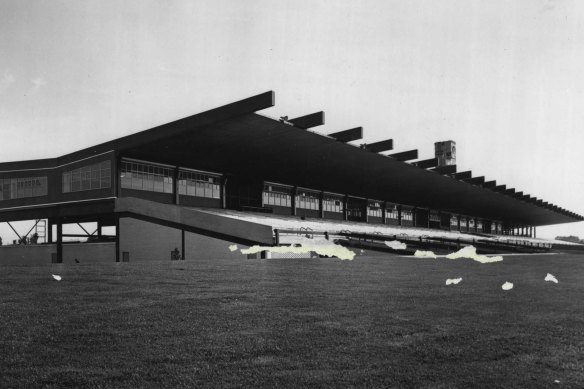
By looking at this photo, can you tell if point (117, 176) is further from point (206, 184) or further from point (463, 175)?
point (463, 175)

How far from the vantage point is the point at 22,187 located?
145 ft

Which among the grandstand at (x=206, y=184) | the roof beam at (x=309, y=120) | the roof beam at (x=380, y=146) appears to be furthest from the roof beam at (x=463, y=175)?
the roof beam at (x=309, y=120)

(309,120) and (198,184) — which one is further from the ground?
(309,120)

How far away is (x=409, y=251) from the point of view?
36781 millimetres

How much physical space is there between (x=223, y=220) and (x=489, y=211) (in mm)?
63943

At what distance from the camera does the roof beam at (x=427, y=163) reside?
47938mm

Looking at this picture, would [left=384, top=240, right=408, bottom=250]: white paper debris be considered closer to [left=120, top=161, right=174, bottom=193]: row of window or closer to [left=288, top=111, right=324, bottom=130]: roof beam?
[left=288, top=111, right=324, bottom=130]: roof beam

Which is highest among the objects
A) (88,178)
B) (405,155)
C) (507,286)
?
(405,155)

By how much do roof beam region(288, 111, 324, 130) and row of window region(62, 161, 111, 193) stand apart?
13.8 meters

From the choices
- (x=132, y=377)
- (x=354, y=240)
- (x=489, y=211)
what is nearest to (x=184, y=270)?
(x=132, y=377)

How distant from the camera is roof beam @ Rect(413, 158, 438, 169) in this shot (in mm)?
47938

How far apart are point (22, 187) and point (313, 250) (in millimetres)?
25335

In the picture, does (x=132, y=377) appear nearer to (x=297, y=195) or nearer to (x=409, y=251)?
(x=409, y=251)

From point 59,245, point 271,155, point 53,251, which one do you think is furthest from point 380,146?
point 53,251
